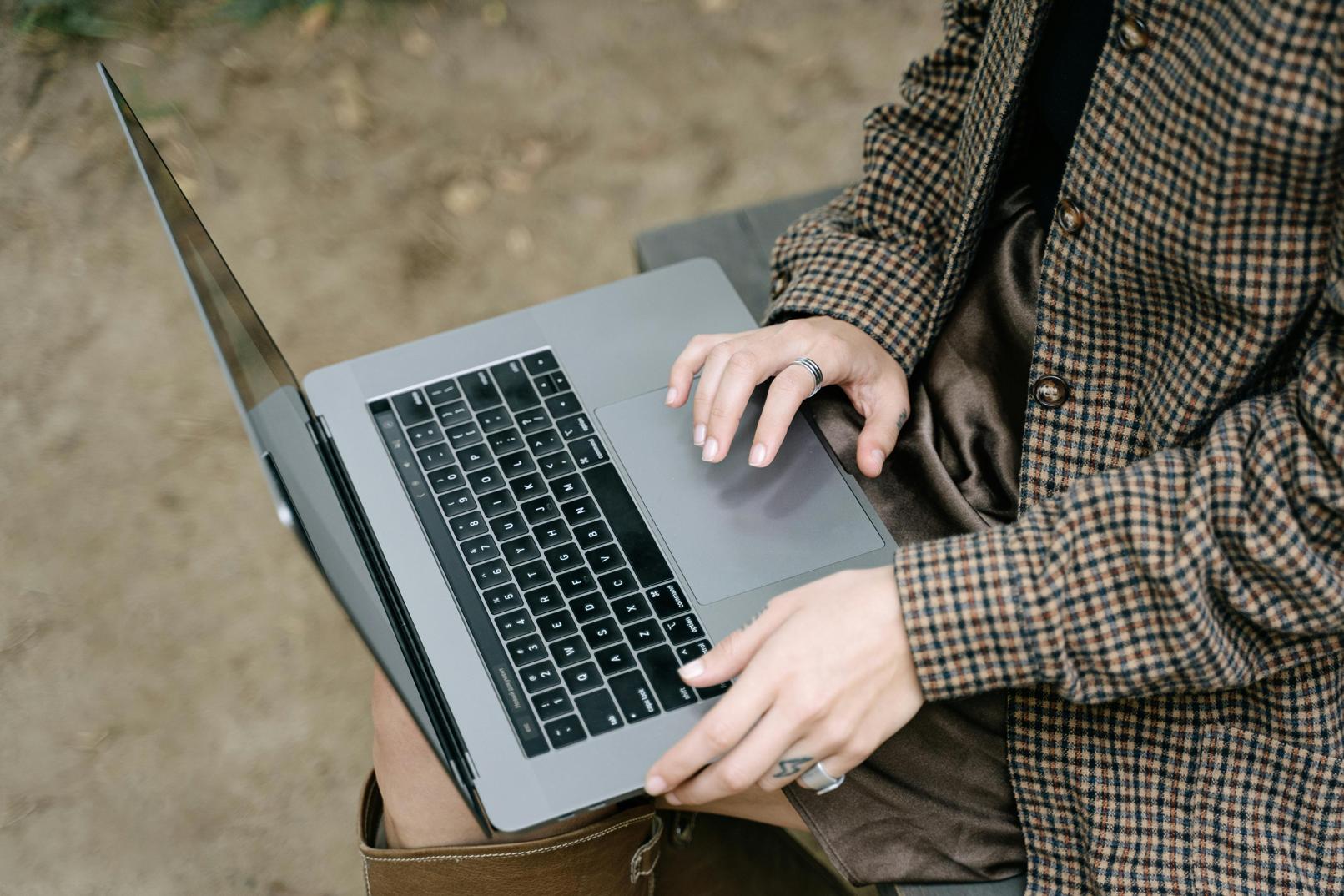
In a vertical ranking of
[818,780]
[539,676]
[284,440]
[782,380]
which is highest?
[284,440]

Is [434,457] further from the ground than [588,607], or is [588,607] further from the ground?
[434,457]

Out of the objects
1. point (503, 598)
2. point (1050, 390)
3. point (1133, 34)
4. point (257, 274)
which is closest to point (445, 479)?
point (503, 598)

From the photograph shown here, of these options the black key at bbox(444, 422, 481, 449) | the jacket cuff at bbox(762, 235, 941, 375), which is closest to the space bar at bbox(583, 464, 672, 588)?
the black key at bbox(444, 422, 481, 449)

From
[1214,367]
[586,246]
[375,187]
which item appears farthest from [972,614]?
[375,187]

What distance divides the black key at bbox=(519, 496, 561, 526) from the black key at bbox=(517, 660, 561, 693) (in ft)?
0.42

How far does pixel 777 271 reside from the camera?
3.67 ft

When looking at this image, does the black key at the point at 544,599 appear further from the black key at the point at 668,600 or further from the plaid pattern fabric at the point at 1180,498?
the plaid pattern fabric at the point at 1180,498

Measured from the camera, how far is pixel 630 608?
2.88ft

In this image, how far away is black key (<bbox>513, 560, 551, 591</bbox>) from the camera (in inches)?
34.9

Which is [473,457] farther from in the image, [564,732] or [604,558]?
[564,732]

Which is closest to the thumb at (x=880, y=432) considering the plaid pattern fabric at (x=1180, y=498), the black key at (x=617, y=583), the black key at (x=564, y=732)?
the plaid pattern fabric at (x=1180, y=498)

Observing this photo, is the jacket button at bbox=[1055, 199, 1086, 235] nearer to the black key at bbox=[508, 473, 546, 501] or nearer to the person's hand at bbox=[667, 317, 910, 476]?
the person's hand at bbox=[667, 317, 910, 476]

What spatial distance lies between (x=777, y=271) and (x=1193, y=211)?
43 centimetres

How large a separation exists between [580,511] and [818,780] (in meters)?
0.28
